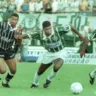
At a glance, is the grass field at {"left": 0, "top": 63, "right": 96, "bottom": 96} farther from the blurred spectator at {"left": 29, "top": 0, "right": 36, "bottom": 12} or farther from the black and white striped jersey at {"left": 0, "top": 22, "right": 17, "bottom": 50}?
the blurred spectator at {"left": 29, "top": 0, "right": 36, "bottom": 12}

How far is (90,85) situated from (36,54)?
7.96m

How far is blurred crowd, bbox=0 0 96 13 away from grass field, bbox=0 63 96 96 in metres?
3.96

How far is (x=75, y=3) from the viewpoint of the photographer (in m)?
21.0

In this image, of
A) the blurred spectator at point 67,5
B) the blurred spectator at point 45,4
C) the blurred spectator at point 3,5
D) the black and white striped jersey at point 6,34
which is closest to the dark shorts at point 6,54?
the black and white striped jersey at point 6,34

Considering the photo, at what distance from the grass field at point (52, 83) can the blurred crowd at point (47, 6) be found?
396 cm

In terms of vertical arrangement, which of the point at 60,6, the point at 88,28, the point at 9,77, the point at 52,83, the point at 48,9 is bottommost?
the point at 52,83

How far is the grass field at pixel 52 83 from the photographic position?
1012 cm

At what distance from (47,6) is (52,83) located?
28.8ft

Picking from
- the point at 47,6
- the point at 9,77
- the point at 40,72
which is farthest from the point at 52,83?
the point at 47,6

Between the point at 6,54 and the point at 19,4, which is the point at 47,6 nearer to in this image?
the point at 19,4

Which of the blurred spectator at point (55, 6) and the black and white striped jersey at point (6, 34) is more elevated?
the black and white striped jersey at point (6, 34)

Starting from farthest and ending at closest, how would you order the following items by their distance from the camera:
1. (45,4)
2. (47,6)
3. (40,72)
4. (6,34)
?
1. (45,4)
2. (47,6)
3. (40,72)
4. (6,34)

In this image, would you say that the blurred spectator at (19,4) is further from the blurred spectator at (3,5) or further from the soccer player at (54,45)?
the soccer player at (54,45)

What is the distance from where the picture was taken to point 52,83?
1248 cm
